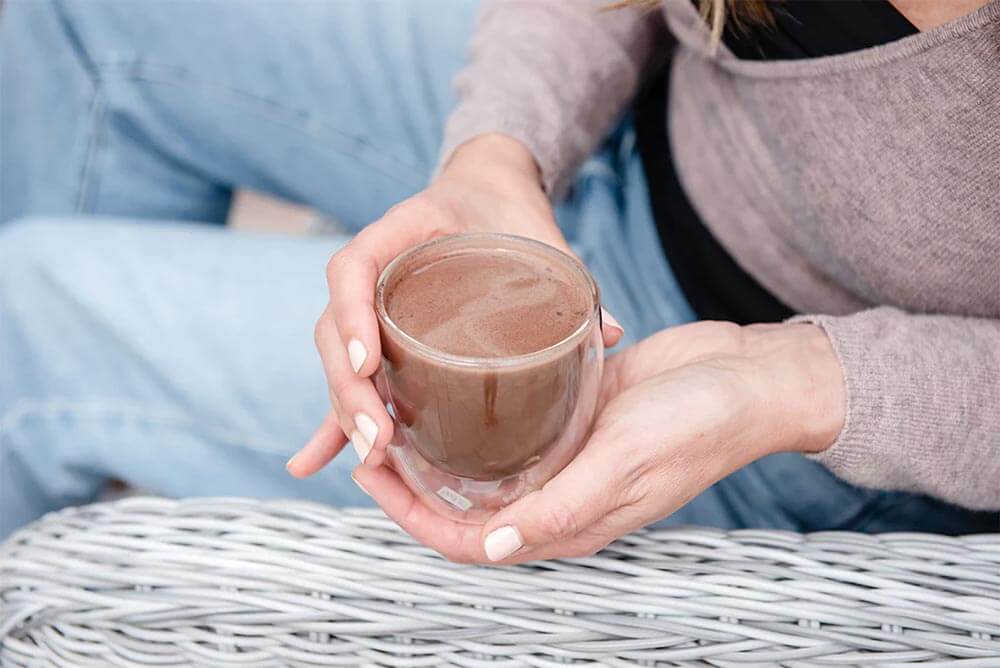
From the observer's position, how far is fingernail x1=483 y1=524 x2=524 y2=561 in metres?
0.60

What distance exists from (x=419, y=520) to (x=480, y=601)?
0.23 ft

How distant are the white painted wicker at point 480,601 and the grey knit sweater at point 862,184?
9 centimetres

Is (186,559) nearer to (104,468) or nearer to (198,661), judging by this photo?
(198,661)

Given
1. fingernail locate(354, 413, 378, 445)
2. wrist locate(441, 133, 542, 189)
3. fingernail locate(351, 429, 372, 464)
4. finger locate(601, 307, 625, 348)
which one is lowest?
fingernail locate(351, 429, 372, 464)

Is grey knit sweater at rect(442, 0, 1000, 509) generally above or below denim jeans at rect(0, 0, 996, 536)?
above

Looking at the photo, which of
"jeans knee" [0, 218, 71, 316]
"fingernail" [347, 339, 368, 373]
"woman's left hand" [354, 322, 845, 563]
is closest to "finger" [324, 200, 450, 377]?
"fingernail" [347, 339, 368, 373]

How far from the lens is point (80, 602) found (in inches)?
25.1

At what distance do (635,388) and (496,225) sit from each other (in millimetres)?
190

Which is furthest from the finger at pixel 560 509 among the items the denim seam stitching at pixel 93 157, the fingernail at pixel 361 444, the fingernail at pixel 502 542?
the denim seam stitching at pixel 93 157

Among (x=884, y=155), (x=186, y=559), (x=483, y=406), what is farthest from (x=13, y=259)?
(x=884, y=155)

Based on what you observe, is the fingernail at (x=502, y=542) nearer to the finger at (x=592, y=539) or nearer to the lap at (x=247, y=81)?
the finger at (x=592, y=539)

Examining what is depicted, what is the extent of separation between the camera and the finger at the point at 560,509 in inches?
23.2

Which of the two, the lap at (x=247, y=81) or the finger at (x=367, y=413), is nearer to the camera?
the finger at (x=367, y=413)

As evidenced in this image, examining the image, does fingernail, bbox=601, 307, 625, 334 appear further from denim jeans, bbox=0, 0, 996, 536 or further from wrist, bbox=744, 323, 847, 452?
denim jeans, bbox=0, 0, 996, 536
